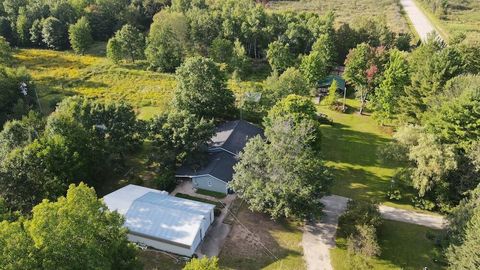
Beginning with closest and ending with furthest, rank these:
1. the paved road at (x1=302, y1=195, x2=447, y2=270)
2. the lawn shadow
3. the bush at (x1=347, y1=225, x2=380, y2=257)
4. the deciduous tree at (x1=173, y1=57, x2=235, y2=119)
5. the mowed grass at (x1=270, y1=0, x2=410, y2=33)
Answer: the bush at (x1=347, y1=225, x2=380, y2=257) < the paved road at (x1=302, y1=195, x2=447, y2=270) < the lawn shadow < the deciduous tree at (x1=173, y1=57, x2=235, y2=119) < the mowed grass at (x1=270, y1=0, x2=410, y2=33)

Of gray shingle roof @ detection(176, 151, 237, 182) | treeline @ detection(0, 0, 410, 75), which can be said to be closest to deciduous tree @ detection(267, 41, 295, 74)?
treeline @ detection(0, 0, 410, 75)

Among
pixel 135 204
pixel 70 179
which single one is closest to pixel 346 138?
pixel 135 204

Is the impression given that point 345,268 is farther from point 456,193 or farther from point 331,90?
point 331,90

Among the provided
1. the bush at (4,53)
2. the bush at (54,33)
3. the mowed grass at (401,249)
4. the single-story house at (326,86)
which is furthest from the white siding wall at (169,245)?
the bush at (54,33)

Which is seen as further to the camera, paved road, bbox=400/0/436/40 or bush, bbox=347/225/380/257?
paved road, bbox=400/0/436/40

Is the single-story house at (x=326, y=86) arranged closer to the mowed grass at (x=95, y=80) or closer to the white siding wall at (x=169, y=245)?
the mowed grass at (x=95, y=80)

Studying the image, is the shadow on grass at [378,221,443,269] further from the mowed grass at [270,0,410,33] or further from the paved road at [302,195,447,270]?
the mowed grass at [270,0,410,33]
